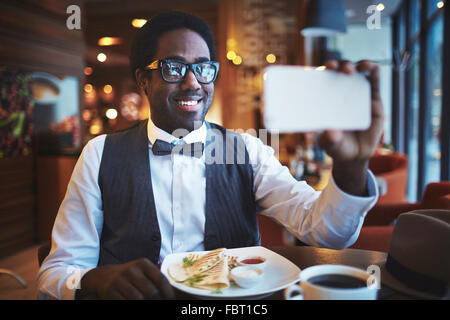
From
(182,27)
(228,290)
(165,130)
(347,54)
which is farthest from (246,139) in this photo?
(347,54)

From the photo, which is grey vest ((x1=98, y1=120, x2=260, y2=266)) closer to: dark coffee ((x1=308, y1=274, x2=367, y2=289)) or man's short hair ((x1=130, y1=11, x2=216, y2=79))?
man's short hair ((x1=130, y1=11, x2=216, y2=79))

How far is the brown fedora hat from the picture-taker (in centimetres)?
91

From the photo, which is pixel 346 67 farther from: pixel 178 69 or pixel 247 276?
pixel 178 69

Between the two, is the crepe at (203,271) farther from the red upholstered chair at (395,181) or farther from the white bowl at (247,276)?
the red upholstered chair at (395,181)

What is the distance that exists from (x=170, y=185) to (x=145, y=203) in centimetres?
13

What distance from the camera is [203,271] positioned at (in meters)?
1.02

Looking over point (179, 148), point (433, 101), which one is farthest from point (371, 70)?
point (433, 101)

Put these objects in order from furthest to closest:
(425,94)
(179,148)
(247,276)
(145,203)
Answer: (425,94) < (179,148) < (145,203) < (247,276)

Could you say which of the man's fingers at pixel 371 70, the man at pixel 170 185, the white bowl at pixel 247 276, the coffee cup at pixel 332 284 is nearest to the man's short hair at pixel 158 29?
the man at pixel 170 185

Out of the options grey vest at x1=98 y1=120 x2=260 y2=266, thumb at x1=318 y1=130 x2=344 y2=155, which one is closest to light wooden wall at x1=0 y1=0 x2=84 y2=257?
grey vest at x1=98 y1=120 x2=260 y2=266

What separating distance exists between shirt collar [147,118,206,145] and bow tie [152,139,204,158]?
0.03 m

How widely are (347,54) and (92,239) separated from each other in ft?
27.1
